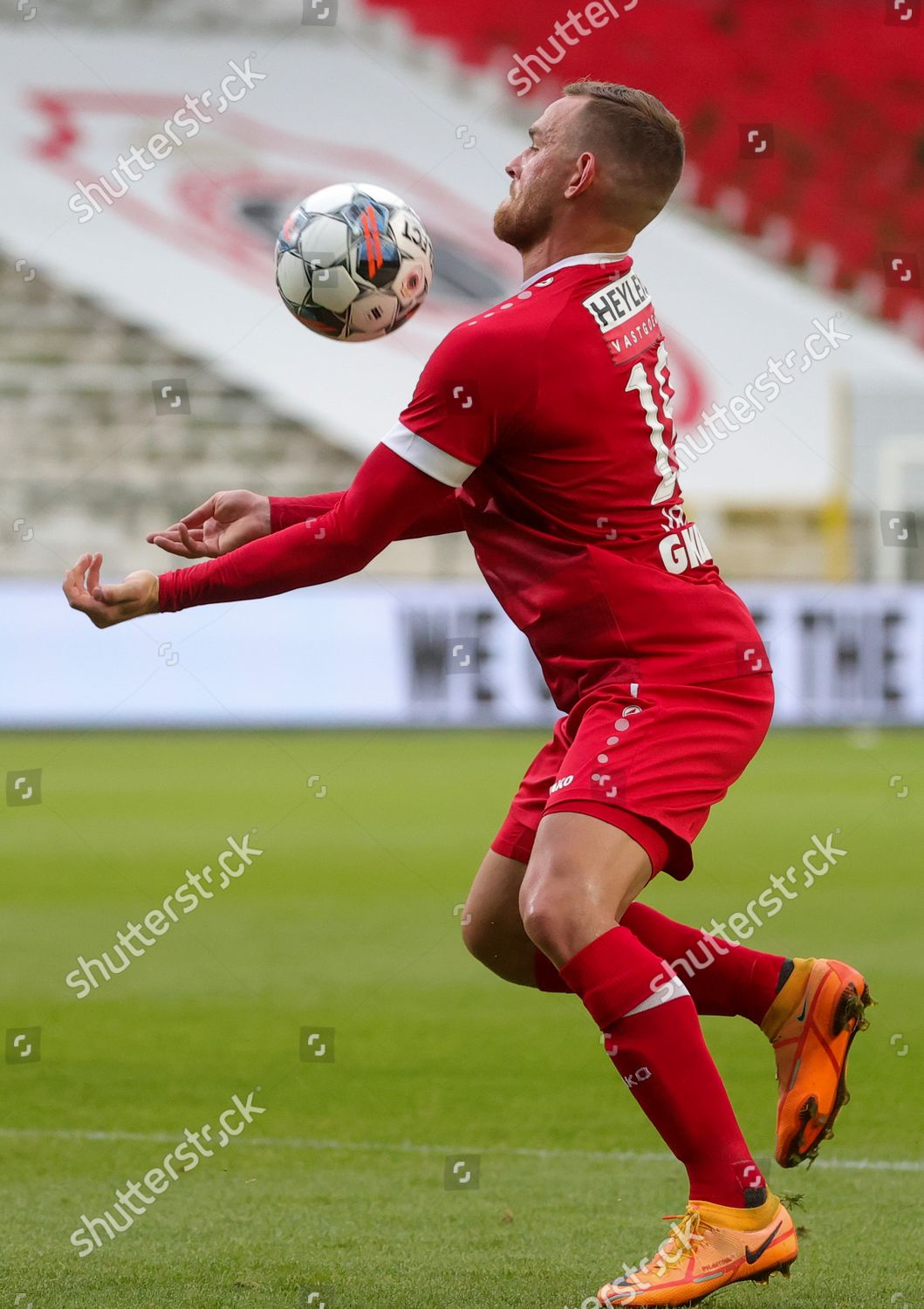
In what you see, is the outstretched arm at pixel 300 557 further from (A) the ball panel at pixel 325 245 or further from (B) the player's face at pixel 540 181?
(A) the ball panel at pixel 325 245

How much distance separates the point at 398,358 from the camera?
23703mm

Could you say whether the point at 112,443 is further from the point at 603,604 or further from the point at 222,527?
the point at 603,604

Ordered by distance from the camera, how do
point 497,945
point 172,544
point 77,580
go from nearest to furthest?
point 77,580, point 172,544, point 497,945

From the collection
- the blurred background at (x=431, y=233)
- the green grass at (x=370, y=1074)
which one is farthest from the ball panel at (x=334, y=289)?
the blurred background at (x=431, y=233)

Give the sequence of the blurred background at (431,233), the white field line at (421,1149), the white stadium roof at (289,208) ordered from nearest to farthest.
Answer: the white field line at (421,1149) → the blurred background at (431,233) → the white stadium roof at (289,208)

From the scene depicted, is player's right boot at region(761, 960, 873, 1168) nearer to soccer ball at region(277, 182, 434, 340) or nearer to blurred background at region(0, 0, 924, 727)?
soccer ball at region(277, 182, 434, 340)

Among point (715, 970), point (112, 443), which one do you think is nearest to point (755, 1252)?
point (715, 970)

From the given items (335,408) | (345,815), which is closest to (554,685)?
(345,815)

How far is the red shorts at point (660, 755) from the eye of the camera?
3051mm

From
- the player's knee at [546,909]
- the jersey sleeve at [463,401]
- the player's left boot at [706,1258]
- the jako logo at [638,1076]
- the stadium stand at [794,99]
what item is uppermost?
the stadium stand at [794,99]

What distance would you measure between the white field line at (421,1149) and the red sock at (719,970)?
0.85 metres

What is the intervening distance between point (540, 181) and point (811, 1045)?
175 cm

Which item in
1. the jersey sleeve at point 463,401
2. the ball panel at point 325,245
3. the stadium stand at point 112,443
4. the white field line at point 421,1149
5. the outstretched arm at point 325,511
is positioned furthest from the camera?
the stadium stand at point 112,443

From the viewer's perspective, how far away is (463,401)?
3.02 meters
